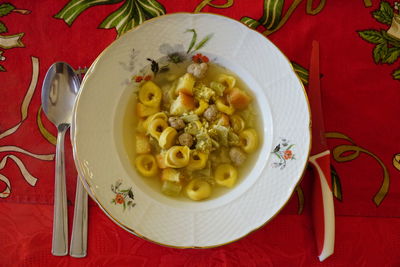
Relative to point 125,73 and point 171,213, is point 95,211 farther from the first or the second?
point 125,73

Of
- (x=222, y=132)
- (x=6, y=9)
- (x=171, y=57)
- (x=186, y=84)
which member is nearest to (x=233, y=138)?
(x=222, y=132)

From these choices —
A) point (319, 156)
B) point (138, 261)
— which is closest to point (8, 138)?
point (138, 261)

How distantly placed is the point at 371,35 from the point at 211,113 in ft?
2.24

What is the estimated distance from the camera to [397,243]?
1.12m

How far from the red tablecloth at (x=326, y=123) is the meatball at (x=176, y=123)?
382mm

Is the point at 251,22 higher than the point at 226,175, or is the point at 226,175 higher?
the point at 251,22

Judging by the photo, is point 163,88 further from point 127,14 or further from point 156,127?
point 127,14

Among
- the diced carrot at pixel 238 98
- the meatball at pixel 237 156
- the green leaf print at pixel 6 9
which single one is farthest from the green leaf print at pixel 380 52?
the green leaf print at pixel 6 9

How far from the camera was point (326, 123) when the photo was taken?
1.21m

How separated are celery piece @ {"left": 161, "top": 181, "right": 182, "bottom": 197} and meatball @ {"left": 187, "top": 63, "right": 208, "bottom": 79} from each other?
1.31 ft

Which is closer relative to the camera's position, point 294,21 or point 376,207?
point 376,207

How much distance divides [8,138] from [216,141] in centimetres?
76

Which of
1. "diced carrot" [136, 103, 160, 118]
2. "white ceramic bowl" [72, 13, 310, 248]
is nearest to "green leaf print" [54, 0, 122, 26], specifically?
"white ceramic bowl" [72, 13, 310, 248]

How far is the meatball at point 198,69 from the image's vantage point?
1.20 metres
